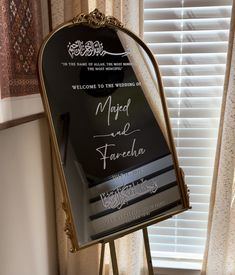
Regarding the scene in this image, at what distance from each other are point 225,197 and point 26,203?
77 cm

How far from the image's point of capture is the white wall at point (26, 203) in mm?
970

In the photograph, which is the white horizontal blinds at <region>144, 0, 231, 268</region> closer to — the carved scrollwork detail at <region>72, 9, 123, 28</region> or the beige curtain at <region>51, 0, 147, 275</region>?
the beige curtain at <region>51, 0, 147, 275</region>

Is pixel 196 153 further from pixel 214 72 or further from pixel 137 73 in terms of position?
pixel 137 73

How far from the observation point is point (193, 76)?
1.30 metres

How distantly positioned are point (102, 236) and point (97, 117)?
37 cm

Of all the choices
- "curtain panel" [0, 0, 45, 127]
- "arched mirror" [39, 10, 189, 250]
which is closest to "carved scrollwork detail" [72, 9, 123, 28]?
"arched mirror" [39, 10, 189, 250]

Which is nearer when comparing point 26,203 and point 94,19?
point 94,19

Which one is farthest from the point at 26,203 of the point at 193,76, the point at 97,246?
the point at 193,76

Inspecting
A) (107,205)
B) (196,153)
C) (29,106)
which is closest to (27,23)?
(29,106)

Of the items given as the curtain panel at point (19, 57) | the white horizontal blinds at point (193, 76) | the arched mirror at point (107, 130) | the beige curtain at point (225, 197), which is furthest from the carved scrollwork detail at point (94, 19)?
the beige curtain at point (225, 197)

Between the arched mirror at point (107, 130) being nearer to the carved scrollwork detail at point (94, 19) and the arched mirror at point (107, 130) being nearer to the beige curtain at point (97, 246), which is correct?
the carved scrollwork detail at point (94, 19)

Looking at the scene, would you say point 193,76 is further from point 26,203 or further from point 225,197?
point 26,203

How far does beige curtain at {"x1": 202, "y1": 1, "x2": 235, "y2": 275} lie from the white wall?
2.25ft

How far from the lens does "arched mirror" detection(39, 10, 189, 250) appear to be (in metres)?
0.91
